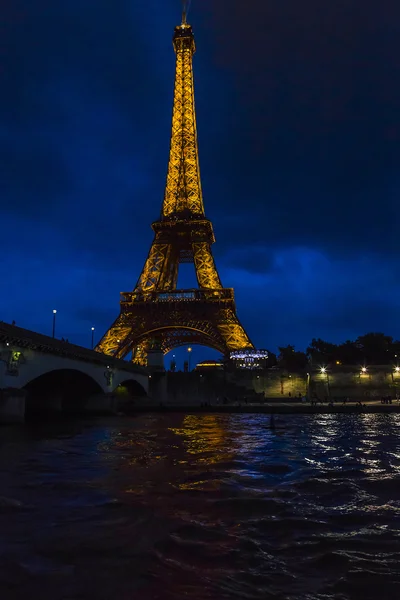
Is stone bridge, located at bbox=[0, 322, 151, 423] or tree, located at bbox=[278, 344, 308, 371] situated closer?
stone bridge, located at bbox=[0, 322, 151, 423]

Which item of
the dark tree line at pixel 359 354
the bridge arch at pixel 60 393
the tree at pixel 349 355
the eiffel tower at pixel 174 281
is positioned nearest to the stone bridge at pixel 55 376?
the bridge arch at pixel 60 393

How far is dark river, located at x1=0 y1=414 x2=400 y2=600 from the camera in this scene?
5.86 meters

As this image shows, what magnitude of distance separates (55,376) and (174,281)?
4730 cm

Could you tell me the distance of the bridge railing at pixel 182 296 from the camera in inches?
2857

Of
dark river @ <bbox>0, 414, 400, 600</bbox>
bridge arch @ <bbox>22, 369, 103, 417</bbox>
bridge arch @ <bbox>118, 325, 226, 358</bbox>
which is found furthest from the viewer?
bridge arch @ <bbox>118, 325, 226, 358</bbox>

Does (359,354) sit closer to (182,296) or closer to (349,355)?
(349,355)

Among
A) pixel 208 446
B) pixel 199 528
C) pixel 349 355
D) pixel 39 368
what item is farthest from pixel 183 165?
pixel 199 528

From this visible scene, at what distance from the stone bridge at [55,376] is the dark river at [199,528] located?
12.5 meters

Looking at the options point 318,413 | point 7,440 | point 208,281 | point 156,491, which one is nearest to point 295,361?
point 208,281

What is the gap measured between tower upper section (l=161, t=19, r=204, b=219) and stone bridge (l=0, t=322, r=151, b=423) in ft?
111

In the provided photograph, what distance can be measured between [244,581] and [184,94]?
3833 inches

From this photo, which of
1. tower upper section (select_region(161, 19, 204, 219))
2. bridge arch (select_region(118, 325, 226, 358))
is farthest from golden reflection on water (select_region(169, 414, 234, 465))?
tower upper section (select_region(161, 19, 204, 219))

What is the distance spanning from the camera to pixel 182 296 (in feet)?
245

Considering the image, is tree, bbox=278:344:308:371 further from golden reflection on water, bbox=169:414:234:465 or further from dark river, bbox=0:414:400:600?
dark river, bbox=0:414:400:600
